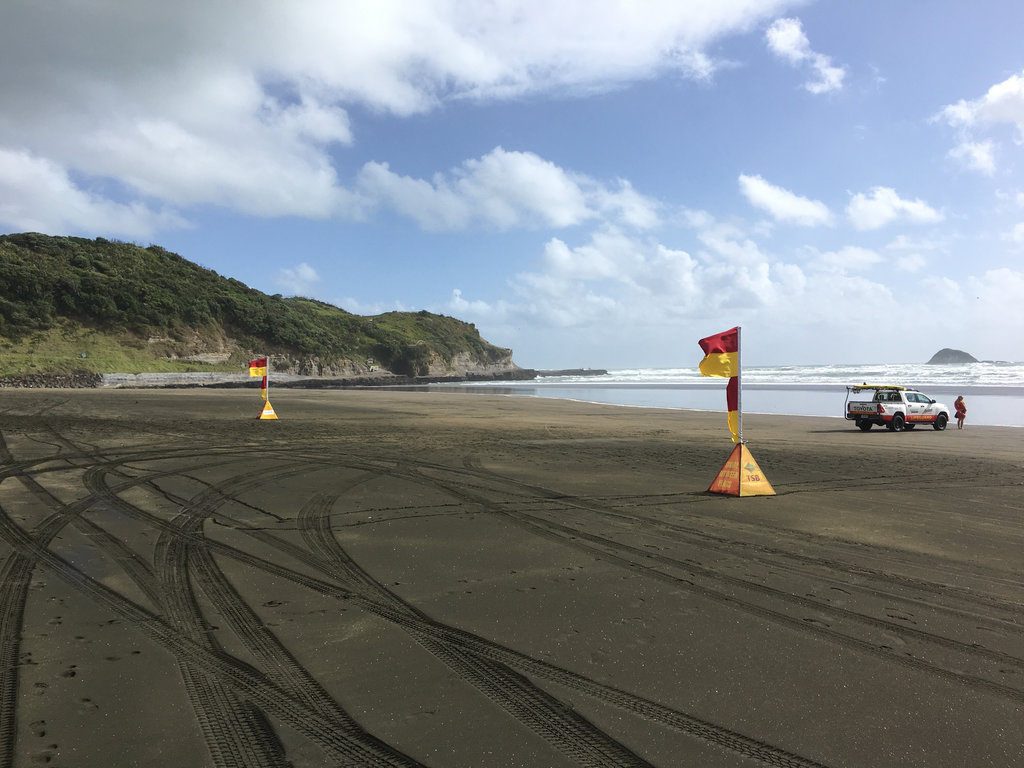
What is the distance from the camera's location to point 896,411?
21.7 m

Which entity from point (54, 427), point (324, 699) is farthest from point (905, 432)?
point (54, 427)

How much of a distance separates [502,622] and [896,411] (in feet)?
74.0

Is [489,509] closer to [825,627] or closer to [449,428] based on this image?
[825,627]

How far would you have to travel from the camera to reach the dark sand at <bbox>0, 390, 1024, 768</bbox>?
287cm

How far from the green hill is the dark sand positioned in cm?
5125

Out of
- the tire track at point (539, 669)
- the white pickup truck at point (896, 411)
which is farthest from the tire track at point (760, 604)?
the white pickup truck at point (896, 411)

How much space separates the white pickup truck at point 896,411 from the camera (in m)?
21.5

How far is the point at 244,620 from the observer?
13.7 ft

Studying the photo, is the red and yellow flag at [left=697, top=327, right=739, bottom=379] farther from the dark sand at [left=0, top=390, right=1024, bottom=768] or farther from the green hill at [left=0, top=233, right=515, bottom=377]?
the green hill at [left=0, top=233, right=515, bottom=377]

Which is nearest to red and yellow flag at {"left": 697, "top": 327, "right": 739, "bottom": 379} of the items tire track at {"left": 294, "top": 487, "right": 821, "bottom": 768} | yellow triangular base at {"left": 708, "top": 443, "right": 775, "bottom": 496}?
yellow triangular base at {"left": 708, "top": 443, "right": 775, "bottom": 496}

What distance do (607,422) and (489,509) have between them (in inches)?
641

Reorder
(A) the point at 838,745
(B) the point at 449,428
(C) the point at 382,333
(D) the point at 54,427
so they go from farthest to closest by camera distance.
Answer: (C) the point at 382,333 < (B) the point at 449,428 < (D) the point at 54,427 < (A) the point at 838,745

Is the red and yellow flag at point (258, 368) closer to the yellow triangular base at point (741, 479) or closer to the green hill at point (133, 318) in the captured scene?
the yellow triangular base at point (741, 479)

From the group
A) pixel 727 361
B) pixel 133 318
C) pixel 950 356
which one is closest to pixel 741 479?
pixel 727 361
